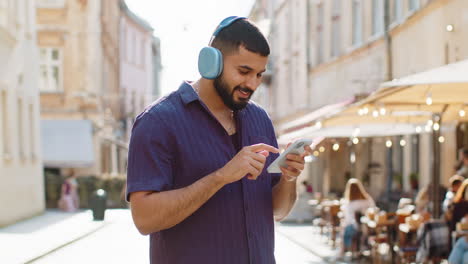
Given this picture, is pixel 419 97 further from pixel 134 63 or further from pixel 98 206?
pixel 134 63

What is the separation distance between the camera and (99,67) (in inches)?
1491

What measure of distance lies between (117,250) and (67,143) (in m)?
20.3

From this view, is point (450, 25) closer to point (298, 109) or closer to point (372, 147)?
point (372, 147)

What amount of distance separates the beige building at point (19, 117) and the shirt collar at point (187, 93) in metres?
19.7

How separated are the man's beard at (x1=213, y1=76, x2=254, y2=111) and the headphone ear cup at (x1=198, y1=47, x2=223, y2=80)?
0.03m

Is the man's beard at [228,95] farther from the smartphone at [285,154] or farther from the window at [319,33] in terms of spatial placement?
the window at [319,33]

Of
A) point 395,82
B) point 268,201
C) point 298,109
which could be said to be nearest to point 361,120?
point 395,82

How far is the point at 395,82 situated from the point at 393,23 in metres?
13.2

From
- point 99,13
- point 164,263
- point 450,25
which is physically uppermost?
point 99,13

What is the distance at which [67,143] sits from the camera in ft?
116

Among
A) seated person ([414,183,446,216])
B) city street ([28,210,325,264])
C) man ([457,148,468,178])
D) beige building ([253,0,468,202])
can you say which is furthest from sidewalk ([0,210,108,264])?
man ([457,148,468,178])

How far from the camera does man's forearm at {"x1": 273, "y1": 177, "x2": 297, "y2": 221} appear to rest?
284 cm

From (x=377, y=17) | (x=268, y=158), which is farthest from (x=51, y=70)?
(x=268, y=158)

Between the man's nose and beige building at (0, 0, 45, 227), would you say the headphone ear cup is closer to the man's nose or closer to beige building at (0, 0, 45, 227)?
the man's nose
